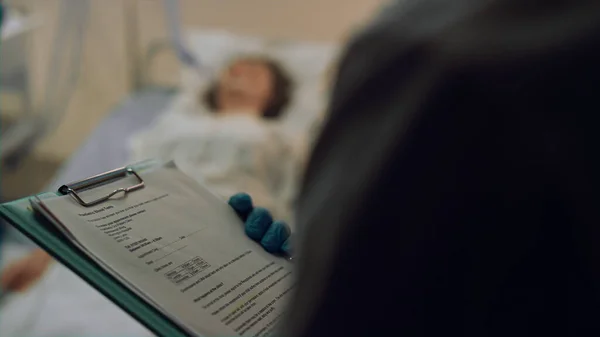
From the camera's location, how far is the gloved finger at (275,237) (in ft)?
2.48

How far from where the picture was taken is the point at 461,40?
312 mm

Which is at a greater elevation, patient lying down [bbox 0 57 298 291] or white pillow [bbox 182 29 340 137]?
white pillow [bbox 182 29 340 137]

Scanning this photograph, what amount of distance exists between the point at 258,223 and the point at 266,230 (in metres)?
0.02

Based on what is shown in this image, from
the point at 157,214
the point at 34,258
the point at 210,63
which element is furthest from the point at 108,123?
the point at 157,214

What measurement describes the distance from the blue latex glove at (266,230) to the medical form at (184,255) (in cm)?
1

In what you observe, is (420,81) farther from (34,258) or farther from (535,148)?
(34,258)

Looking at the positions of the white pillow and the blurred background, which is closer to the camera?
the white pillow

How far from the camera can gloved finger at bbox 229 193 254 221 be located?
0.80m

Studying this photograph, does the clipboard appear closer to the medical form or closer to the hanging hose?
the medical form

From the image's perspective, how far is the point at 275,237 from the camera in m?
0.76

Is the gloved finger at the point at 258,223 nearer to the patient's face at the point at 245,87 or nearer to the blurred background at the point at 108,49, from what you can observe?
the patient's face at the point at 245,87

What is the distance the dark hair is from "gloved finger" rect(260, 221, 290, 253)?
1.63 m

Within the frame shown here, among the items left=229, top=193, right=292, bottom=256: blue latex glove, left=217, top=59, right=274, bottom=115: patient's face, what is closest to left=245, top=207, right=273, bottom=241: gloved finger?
left=229, top=193, right=292, bottom=256: blue latex glove

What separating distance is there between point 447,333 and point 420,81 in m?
0.15
